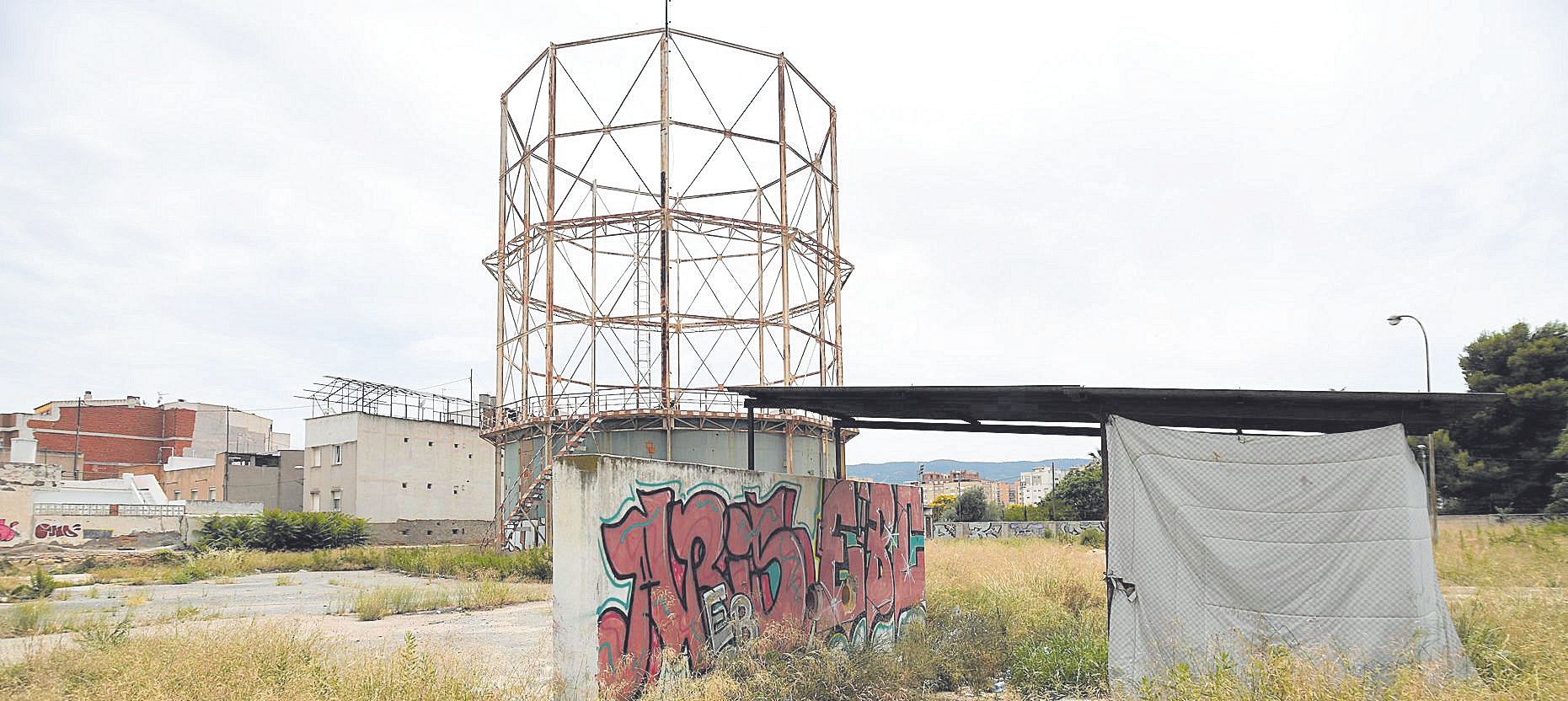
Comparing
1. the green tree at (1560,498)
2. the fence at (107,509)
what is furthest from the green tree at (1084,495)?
the fence at (107,509)

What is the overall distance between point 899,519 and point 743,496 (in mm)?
5812

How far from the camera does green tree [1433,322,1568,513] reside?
44.0 meters

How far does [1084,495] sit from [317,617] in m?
71.2

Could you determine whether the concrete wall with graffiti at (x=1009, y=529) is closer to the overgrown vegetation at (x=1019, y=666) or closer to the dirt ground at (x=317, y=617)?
the dirt ground at (x=317, y=617)

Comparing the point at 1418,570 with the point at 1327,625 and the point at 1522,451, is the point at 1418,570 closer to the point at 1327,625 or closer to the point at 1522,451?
Result: the point at 1327,625

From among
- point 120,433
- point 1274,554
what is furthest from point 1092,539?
point 120,433

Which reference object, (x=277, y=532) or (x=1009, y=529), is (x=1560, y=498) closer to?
(x=1009, y=529)

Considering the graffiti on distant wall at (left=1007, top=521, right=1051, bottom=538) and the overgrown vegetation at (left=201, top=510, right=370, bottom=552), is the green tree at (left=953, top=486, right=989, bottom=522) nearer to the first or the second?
the graffiti on distant wall at (left=1007, top=521, right=1051, bottom=538)

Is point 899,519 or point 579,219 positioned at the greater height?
point 579,219

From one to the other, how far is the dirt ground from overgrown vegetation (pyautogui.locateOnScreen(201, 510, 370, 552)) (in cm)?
1074

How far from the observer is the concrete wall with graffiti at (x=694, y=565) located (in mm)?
8422

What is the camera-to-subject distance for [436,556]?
2966cm

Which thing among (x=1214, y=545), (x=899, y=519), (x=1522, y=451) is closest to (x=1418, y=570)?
(x=1214, y=545)

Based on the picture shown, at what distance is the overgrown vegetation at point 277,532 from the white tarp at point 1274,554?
3478cm
